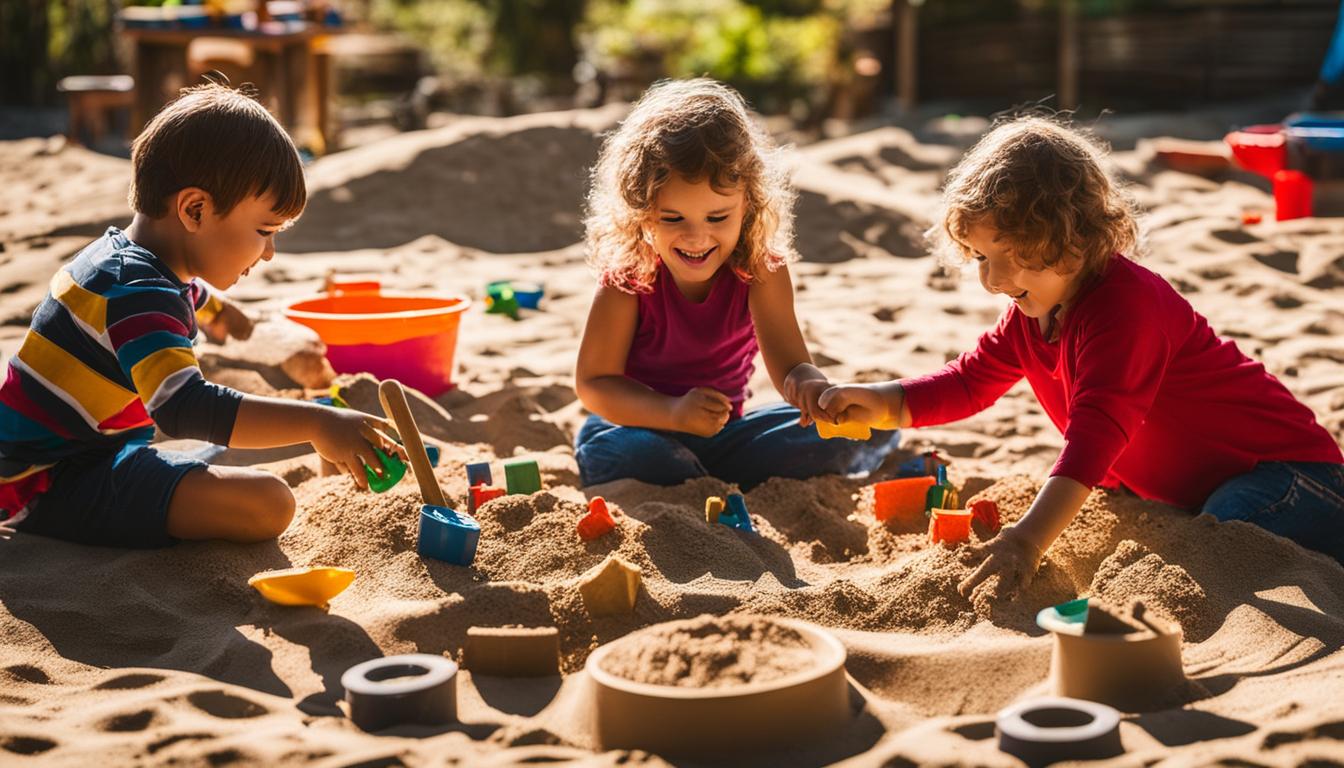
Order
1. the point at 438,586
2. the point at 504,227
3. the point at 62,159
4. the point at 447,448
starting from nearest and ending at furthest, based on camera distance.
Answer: the point at 438,586 → the point at 447,448 → the point at 504,227 → the point at 62,159

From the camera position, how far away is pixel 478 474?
9.43ft

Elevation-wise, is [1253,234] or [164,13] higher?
[164,13]

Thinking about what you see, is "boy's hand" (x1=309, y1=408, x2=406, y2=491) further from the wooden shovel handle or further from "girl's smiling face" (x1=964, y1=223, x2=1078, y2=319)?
"girl's smiling face" (x1=964, y1=223, x2=1078, y2=319)

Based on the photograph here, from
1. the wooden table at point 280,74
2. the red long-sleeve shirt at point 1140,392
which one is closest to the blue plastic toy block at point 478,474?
the red long-sleeve shirt at point 1140,392

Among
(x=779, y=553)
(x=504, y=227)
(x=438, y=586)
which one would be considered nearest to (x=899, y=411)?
(x=779, y=553)

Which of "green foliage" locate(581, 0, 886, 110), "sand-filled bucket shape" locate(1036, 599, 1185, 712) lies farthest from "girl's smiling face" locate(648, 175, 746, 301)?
"green foliage" locate(581, 0, 886, 110)

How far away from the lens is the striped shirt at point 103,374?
2350 millimetres

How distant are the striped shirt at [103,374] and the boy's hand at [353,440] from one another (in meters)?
0.17

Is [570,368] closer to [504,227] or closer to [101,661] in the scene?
[101,661]

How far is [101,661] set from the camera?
7.01ft

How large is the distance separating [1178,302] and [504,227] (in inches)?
170

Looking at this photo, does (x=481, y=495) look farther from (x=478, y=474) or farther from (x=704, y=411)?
(x=704, y=411)

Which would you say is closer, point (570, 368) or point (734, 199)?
point (734, 199)

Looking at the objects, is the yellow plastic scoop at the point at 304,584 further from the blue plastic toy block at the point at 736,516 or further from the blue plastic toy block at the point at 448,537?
the blue plastic toy block at the point at 736,516
